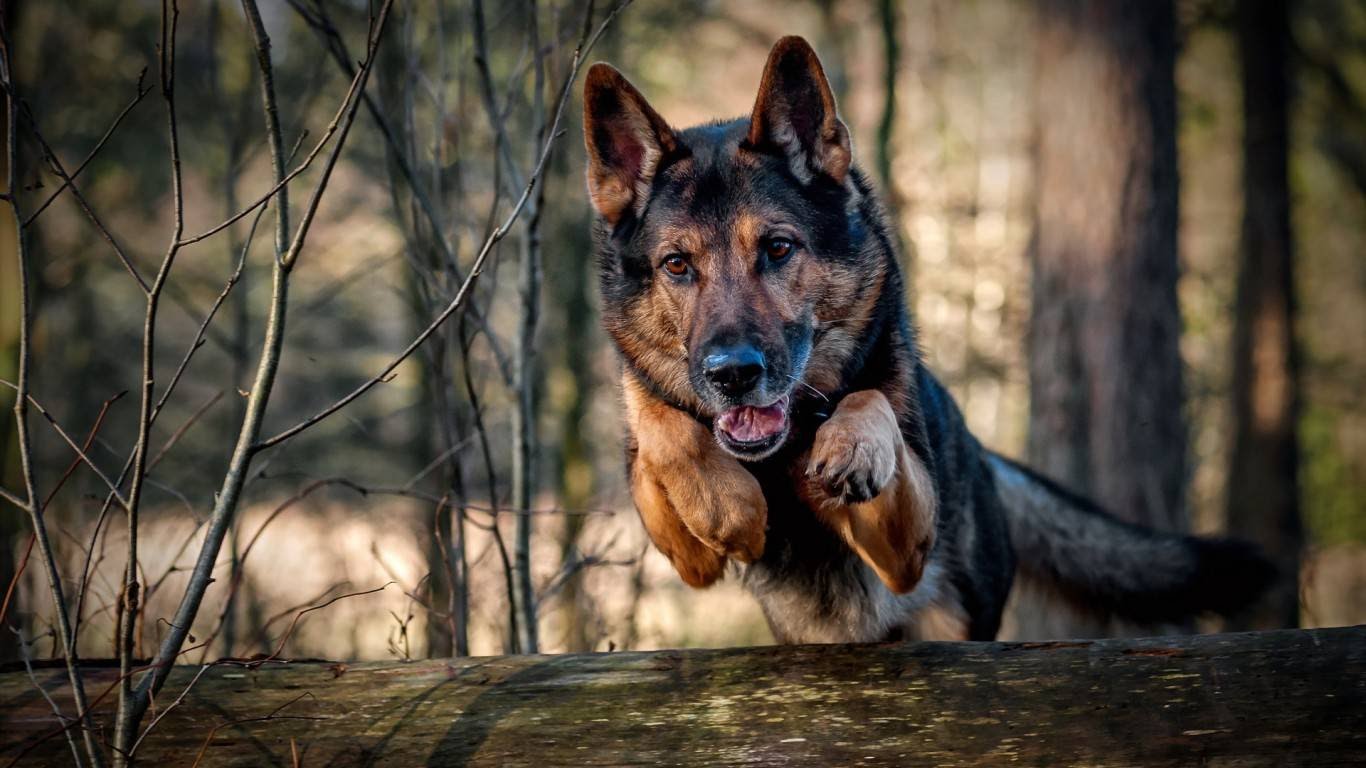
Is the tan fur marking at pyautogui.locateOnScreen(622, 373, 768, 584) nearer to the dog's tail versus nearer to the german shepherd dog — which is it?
the german shepherd dog

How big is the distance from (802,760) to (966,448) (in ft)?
7.98

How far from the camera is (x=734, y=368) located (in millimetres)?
3324

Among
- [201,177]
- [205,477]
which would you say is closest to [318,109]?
[201,177]

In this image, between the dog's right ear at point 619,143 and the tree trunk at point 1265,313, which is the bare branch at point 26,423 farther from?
the tree trunk at point 1265,313

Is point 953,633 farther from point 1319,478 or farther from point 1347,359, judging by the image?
point 1319,478

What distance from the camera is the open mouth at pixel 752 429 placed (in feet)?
11.2

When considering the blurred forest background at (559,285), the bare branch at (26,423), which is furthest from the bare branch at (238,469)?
the blurred forest background at (559,285)

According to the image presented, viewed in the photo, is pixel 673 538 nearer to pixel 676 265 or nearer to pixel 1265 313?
pixel 676 265

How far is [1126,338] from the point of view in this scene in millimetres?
7625

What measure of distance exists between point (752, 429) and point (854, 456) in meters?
0.46

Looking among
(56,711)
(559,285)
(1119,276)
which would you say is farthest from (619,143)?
(559,285)

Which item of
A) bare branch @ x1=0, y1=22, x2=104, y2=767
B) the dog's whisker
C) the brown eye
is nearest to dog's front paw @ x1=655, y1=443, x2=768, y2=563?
the dog's whisker

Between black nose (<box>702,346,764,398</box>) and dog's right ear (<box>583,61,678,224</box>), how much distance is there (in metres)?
0.93

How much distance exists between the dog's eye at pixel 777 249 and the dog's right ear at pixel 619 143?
57cm
